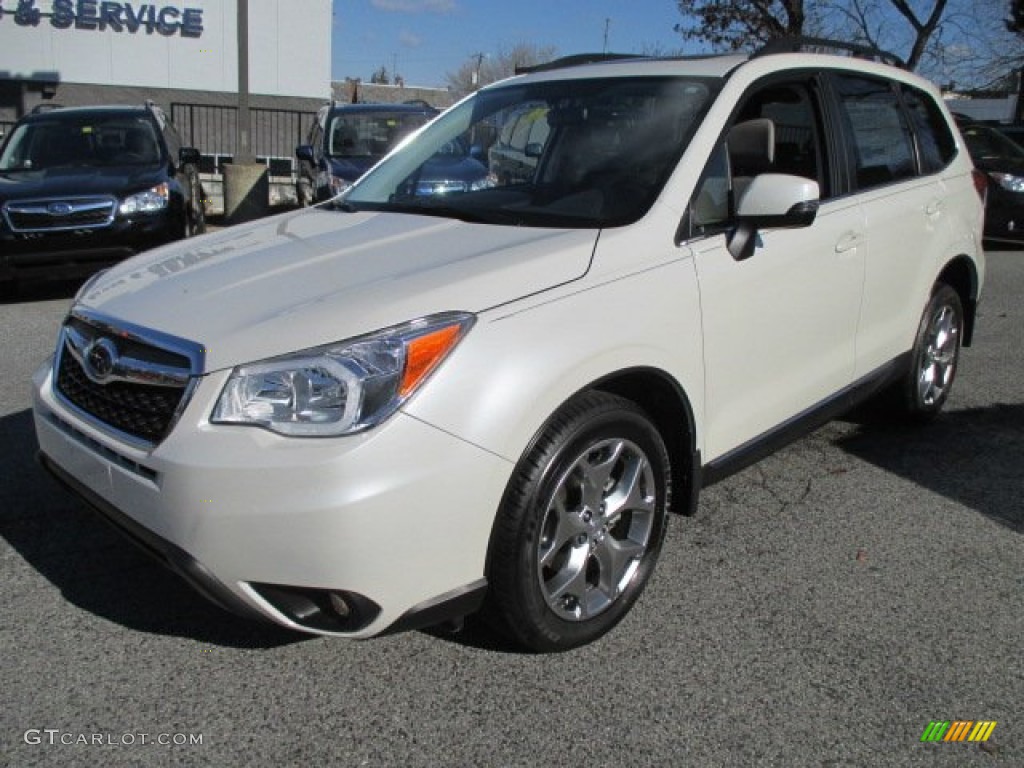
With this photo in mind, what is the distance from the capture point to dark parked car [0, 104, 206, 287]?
26.1 ft

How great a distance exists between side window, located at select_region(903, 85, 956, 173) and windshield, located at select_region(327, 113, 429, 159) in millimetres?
7096

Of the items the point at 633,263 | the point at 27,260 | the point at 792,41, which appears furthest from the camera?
the point at 27,260

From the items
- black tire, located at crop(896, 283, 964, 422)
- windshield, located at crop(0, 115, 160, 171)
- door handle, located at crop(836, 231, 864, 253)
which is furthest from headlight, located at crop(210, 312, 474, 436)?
windshield, located at crop(0, 115, 160, 171)

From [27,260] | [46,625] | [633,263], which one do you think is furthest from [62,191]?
[633,263]

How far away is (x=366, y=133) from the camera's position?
1147 cm

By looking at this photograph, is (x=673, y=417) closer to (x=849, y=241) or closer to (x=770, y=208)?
(x=770, y=208)

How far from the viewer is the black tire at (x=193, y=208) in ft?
29.6

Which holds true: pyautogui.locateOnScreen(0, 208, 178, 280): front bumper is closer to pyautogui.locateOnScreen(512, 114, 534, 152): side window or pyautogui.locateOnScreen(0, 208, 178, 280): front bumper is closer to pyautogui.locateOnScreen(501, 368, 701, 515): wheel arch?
pyautogui.locateOnScreen(512, 114, 534, 152): side window

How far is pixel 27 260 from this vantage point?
26.1 feet

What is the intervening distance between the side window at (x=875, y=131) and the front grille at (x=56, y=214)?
→ 6.30 m

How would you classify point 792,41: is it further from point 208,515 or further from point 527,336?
point 208,515

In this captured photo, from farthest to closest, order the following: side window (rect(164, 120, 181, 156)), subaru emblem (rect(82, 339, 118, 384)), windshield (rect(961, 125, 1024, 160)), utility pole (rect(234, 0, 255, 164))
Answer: utility pole (rect(234, 0, 255, 164))
windshield (rect(961, 125, 1024, 160))
side window (rect(164, 120, 181, 156))
subaru emblem (rect(82, 339, 118, 384))

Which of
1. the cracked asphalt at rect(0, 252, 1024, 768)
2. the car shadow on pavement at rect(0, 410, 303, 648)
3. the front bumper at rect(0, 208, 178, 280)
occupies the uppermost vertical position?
the front bumper at rect(0, 208, 178, 280)

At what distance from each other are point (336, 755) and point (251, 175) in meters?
13.4
